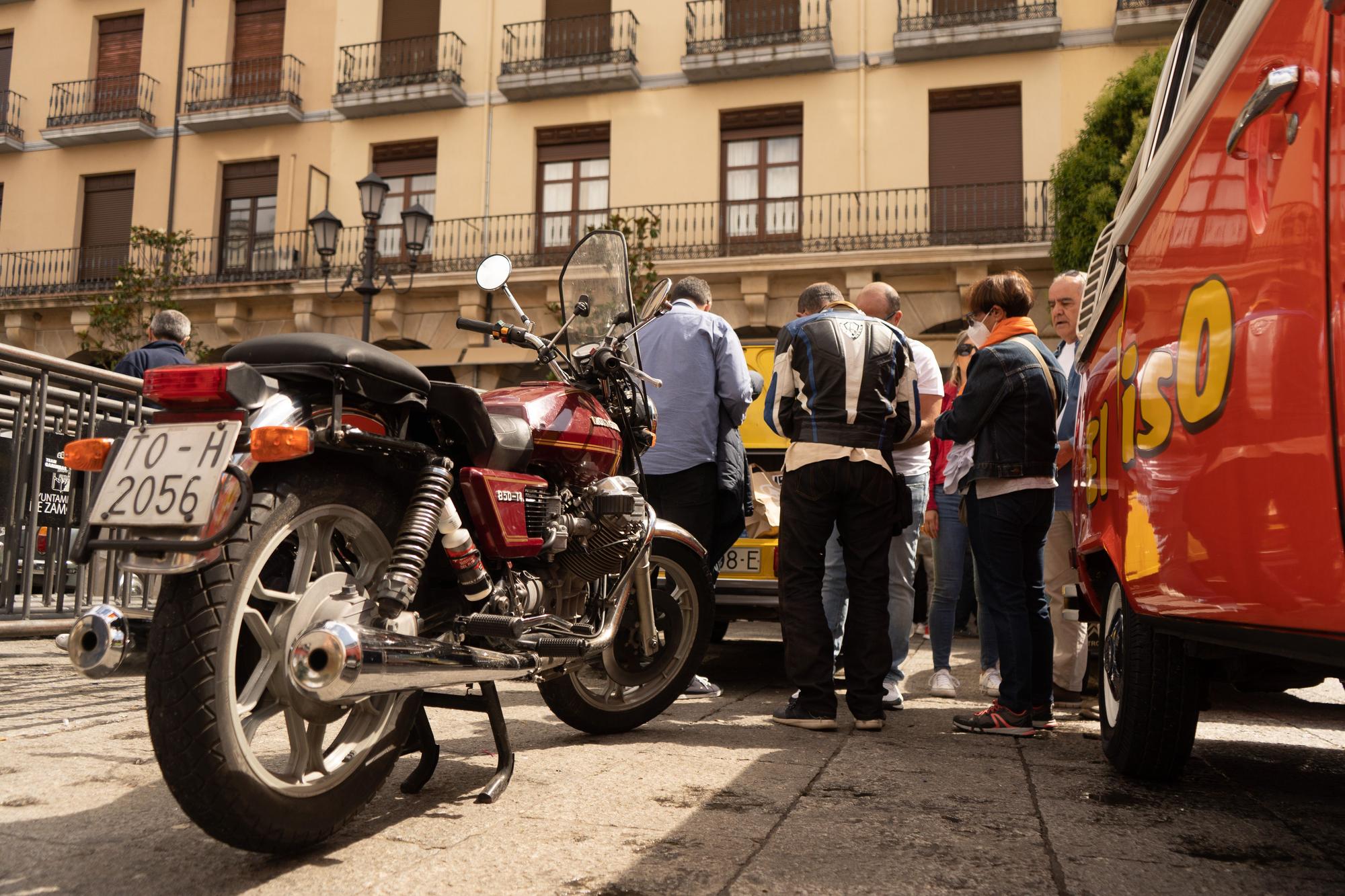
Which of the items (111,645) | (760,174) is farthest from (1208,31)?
(760,174)

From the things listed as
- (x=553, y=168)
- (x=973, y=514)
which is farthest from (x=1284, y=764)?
(x=553, y=168)

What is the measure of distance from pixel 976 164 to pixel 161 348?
566 inches

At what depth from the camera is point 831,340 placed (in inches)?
173

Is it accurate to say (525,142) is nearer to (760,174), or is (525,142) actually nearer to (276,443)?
(760,174)

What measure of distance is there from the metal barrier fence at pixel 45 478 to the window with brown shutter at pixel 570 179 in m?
13.7

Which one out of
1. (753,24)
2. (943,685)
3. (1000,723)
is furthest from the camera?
(753,24)

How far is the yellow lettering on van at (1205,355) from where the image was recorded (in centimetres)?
221

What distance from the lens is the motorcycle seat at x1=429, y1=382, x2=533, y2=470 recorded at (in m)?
2.86

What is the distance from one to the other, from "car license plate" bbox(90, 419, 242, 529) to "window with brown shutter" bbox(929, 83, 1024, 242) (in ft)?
54.3

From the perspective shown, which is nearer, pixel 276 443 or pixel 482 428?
pixel 276 443

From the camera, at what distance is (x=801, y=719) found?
4266 mm

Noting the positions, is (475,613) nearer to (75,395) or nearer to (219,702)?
(219,702)

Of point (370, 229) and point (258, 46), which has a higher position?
point (258, 46)

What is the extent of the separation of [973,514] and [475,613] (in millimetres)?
2327
